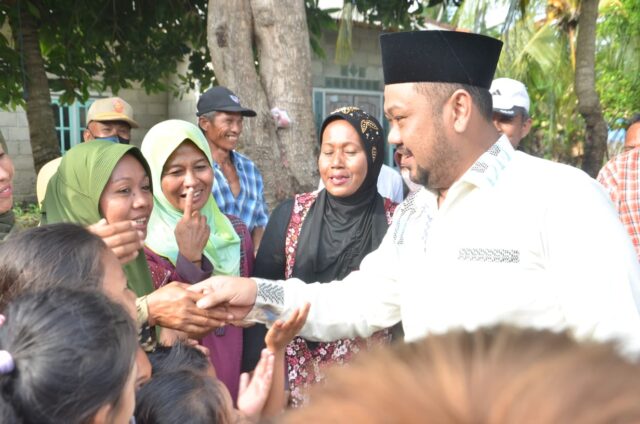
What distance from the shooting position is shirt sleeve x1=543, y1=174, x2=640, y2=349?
1802mm

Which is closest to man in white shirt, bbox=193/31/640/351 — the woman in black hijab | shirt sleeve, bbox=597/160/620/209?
the woman in black hijab

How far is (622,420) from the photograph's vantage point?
554 mm

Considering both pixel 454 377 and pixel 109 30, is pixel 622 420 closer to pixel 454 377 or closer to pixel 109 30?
pixel 454 377

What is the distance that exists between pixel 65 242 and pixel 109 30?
229 inches

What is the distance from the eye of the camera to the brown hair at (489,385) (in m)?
0.56

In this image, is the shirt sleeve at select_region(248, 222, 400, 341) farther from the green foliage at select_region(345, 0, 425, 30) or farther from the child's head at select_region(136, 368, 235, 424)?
the green foliage at select_region(345, 0, 425, 30)

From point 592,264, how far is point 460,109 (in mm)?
715

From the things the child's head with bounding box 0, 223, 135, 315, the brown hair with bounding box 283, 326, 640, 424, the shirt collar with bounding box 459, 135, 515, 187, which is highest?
the shirt collar with bounding box 459, 135, 515, 187

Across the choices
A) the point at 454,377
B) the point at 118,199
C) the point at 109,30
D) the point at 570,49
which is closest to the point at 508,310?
the point at 454,377

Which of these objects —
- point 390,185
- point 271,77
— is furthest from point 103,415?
point 390,185

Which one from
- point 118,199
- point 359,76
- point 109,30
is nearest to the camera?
point 118,199

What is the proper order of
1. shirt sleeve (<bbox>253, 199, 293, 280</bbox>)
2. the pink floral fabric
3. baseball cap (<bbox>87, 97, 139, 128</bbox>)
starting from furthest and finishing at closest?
1. baseball cap (<bbox>87, 97, 139, 128</bbox>)
2. shirt sleeve (<bbox>253, 199, 293, 280</bbox>)
3. the pink floral fabric

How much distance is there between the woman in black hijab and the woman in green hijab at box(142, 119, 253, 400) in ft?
0.60

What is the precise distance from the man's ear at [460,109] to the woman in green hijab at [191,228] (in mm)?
1278
